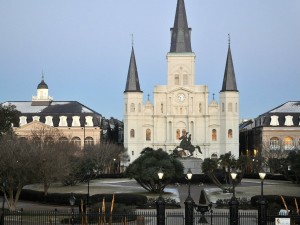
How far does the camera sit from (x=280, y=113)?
111 metres

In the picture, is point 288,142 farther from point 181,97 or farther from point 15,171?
point 15,171

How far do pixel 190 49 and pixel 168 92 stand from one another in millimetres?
9106

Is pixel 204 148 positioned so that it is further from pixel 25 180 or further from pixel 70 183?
pixel 25 180

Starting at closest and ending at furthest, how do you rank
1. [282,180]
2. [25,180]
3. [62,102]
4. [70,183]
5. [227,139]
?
[25,180]
[70,183]
[282,180]
[227,139]
[62,102]

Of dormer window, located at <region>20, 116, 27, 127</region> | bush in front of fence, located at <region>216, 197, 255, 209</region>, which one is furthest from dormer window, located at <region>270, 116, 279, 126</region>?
bush in front of fence, located at <region>216, 197, 255, 209</region>

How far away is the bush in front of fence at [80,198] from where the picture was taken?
39469mm

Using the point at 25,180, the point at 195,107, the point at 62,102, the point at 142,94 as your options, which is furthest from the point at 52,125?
the point at 25,180

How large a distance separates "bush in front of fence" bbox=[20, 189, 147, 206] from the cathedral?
63095 mm

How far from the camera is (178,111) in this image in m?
111

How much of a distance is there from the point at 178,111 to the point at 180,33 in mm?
14206

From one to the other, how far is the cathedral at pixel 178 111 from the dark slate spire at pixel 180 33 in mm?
803

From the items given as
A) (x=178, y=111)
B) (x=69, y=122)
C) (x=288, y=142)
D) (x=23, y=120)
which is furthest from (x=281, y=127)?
(x=23, y=120)

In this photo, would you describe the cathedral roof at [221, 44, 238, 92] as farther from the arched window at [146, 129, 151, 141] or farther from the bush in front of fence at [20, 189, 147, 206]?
the bush in front of fence at [20, 189, 147, 206]

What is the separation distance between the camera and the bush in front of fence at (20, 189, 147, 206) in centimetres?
3947
